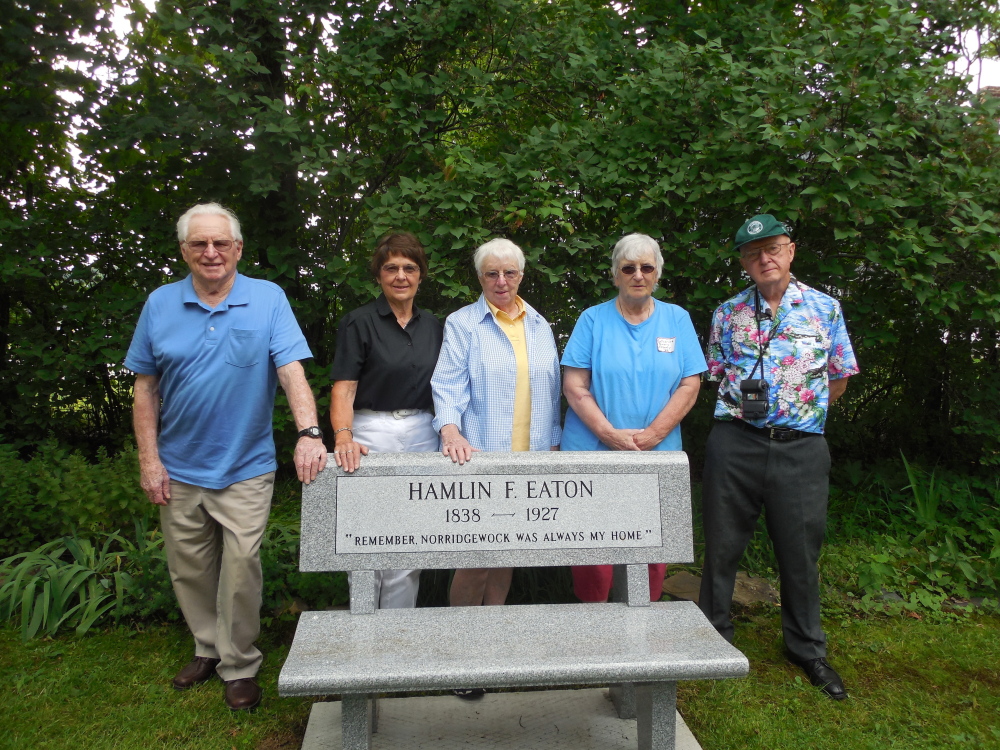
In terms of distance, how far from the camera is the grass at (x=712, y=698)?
274 cm

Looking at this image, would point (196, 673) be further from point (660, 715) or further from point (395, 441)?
point (660, 715)

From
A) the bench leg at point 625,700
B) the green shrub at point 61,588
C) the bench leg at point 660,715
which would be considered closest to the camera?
the bench leg at point 660,715

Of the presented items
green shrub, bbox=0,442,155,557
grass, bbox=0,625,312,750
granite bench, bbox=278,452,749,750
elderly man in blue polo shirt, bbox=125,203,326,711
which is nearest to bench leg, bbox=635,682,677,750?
granite bench, bbox=278,452,749,750

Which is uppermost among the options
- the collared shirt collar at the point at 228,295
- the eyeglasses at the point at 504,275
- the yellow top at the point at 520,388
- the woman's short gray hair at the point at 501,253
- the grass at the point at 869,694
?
the woman's short gray hair at the point at 501,253

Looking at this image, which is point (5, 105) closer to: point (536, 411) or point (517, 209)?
point (517, 209)

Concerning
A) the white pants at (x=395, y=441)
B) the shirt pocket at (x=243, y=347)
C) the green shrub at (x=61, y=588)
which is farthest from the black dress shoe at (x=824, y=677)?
the green shrub at (x=61, y=588)

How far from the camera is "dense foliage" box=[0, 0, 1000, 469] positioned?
3.57m

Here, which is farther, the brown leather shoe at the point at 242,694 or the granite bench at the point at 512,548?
the brown leather shoe at the point at 242,694

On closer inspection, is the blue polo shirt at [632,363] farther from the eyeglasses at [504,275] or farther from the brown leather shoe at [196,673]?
the brown leather shoe at [196,673]

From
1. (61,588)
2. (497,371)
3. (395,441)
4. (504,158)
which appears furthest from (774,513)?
(61,588)

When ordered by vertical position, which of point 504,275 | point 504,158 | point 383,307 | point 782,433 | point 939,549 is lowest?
point 939,549

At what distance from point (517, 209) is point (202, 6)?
2129mm

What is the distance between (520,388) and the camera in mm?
2908

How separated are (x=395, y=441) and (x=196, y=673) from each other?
1.34m
